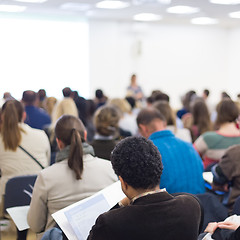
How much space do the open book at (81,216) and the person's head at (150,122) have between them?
44.6 inches

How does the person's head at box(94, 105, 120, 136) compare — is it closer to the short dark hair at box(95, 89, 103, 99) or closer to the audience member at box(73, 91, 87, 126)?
the audience member at box(73, 91, 87, 126)

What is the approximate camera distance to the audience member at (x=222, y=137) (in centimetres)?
354

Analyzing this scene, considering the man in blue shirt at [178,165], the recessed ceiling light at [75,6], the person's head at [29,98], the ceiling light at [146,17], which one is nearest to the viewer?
the man in blue shirt at [178,165]

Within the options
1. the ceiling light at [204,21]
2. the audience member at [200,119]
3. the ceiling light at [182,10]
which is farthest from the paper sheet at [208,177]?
the ceiling light at [204,21]

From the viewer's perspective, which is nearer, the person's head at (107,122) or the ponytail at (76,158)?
the ponytail at (76,158)

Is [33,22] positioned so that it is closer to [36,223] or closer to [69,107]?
[69,107]

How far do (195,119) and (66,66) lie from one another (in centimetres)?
779

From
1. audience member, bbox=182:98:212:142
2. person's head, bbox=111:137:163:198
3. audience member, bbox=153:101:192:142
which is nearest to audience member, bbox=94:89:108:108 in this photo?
audience member, bbox=182:98:212:142

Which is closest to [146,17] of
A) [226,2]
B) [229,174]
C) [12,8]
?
[226,2]

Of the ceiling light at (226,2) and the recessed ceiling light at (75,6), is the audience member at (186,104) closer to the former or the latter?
the ceiling light at (226,2)

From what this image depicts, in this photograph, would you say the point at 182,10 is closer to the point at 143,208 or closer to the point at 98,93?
the point at 98,93

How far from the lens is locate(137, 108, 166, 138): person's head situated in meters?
3.02

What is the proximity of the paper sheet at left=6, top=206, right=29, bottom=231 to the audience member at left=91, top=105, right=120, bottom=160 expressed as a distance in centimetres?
106

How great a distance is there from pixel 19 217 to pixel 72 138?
2.05 ft
